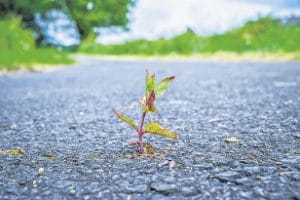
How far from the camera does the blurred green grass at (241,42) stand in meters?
9.91

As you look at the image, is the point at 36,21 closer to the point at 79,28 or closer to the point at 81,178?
the point at 79,28

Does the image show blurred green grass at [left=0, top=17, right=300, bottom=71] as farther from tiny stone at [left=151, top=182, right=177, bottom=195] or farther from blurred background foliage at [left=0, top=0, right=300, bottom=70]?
tiny stone at [left=151, top=182, right=177, bottom=195]

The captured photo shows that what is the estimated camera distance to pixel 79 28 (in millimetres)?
30250

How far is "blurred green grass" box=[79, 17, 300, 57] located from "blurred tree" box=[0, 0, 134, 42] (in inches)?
614

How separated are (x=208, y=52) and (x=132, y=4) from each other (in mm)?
22174

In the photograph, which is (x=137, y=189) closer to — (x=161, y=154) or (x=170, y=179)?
(x=170, y=179)

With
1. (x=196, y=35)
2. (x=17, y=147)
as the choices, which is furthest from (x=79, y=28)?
(x=17, y=147)

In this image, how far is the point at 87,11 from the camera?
3034cm

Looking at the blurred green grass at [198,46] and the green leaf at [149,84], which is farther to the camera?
the blurred green grass at [198,46]

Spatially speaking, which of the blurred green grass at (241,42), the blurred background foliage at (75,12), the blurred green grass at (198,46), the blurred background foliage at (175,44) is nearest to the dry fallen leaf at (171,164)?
the blurred background foliage at (175,44)

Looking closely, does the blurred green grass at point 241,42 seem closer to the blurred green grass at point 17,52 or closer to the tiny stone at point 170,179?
the blurred green grass at point 17,52

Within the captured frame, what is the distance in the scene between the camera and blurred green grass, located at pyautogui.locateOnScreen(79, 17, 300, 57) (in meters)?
9.91

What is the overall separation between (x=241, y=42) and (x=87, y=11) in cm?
2095

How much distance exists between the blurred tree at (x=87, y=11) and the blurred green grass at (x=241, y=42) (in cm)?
1558
